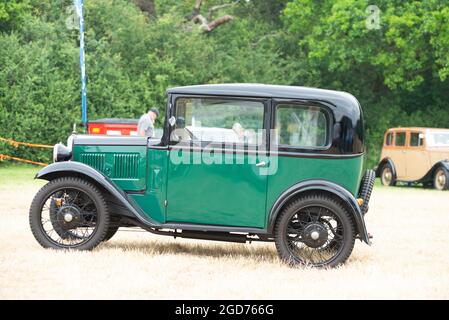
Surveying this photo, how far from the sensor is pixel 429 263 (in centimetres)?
941

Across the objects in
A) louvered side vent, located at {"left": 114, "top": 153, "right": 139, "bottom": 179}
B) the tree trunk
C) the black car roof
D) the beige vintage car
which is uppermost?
the tree trunk

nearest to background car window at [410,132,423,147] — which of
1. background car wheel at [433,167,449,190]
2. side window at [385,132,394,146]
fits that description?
side window at [385,132,394,146]

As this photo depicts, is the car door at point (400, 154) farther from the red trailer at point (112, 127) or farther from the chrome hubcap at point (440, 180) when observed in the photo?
the red trailer at point (112, 127)

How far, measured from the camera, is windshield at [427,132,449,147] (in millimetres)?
26703

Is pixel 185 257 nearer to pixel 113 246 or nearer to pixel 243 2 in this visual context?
pixel 113 246

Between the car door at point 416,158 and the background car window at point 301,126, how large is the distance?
17962 millimetres

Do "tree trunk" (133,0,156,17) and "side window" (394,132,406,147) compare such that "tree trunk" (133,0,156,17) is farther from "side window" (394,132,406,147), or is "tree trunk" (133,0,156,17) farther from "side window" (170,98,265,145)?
"side window" (170,98,265,145)

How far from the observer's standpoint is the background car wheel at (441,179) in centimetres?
2516

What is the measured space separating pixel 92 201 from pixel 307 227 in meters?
2.26

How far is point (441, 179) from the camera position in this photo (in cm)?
2553

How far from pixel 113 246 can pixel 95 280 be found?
2.31m

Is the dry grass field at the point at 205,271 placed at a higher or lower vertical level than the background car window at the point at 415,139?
lower

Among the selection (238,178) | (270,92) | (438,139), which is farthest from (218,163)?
(438,139)

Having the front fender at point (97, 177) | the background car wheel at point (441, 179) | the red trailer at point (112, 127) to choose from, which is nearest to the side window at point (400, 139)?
the background car wheel at point (441, 179)
